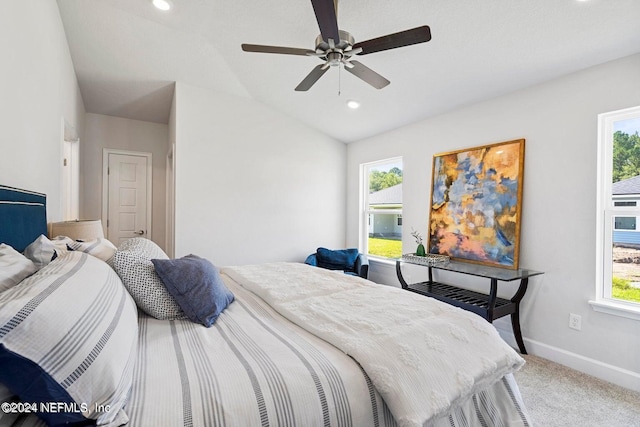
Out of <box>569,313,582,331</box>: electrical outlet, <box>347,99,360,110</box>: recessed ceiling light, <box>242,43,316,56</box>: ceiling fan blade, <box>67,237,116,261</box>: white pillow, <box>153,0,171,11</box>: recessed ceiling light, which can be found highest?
<box>153,0,171,11</box>: recessed ceiling light

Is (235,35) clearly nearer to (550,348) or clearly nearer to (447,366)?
(447,366)

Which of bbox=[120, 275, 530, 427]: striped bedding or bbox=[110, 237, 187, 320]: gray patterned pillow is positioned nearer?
bbox=[120, 275, 530, 427]: striped bedding

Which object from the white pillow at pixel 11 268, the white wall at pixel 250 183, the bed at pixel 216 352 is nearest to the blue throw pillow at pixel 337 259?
the white wall at pixel 250 183

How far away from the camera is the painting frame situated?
113 inches

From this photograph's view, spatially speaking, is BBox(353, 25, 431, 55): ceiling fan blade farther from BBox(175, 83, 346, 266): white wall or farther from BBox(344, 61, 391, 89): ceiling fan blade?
BBox(175, 83, 346, 266): white wall

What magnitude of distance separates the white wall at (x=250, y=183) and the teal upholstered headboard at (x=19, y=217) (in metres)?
1.84

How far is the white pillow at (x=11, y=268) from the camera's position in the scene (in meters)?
0.90

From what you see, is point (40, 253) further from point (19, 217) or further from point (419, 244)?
point (419, 244)

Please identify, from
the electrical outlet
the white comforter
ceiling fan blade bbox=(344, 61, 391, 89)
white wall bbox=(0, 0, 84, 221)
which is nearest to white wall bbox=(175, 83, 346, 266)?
white wall bbox=(0, 0, 84, 221)

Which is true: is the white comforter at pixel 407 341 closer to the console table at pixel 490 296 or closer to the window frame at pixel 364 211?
the console table at pixel 490 296

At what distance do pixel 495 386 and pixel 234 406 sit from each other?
116 cm

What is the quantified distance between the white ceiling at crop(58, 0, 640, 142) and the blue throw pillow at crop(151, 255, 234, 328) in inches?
83.5

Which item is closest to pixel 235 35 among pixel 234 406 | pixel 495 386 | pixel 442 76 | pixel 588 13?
pixel 442 76

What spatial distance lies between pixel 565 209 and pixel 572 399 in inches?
55.5
